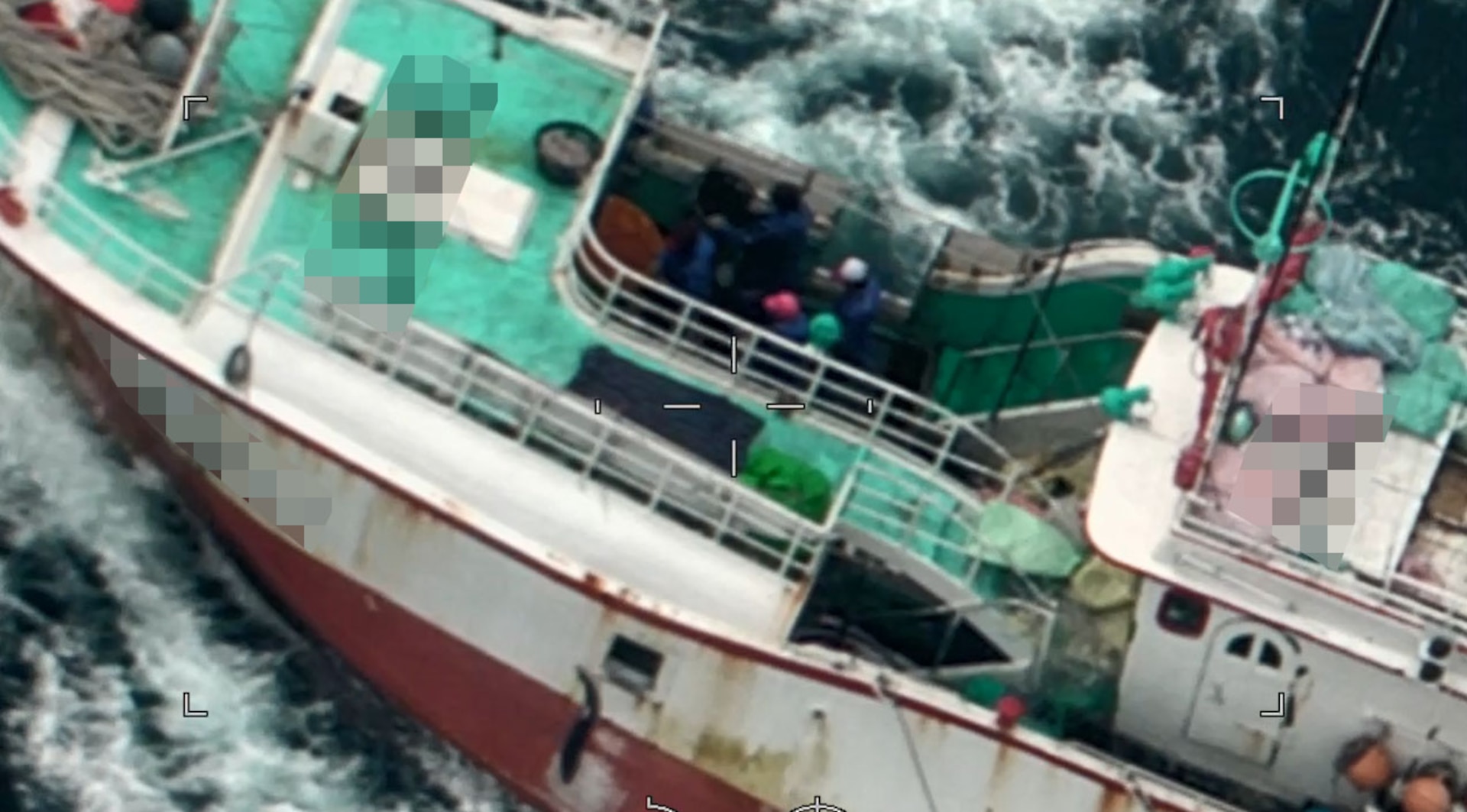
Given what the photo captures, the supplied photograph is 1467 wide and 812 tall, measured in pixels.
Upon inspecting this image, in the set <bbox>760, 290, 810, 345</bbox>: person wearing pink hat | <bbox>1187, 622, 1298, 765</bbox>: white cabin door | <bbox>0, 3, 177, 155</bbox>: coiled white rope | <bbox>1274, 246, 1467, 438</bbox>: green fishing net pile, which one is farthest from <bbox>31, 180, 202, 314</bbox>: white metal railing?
<bbox>1274, 246, 1467, 438</bbox>: green fishing net pile

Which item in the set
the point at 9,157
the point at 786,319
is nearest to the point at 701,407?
the point at 786,319

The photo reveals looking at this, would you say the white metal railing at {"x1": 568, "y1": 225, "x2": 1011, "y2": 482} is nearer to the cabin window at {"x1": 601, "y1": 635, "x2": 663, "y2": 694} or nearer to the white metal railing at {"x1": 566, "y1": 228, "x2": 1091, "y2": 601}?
the white metal railing at {"x1": 566, "y1": 228, "x2": 1091, "y2": 601}

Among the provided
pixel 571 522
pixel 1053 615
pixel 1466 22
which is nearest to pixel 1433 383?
pixel 1053 615

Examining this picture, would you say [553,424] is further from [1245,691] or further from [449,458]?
[1245,691]

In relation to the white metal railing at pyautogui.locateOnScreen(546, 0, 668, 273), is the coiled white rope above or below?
below

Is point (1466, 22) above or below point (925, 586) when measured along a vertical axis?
above

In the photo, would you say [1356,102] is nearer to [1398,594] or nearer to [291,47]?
[1398,594]
